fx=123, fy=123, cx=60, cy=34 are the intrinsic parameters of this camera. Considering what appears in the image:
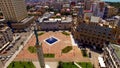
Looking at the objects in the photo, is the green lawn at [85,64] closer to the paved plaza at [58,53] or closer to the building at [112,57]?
the paved plaza at [58,53]

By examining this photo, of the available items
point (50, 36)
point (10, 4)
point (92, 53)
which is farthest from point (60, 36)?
point (10, 4)

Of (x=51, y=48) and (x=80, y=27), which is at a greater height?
(x=80, y=27)

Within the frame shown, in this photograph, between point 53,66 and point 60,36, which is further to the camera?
point 60,36

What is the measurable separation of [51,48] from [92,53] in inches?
1023

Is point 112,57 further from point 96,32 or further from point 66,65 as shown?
point 96,32

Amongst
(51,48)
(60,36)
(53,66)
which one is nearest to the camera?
(53,66)

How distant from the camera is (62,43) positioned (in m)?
86.4

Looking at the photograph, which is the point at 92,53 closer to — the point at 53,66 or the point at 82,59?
the point at 82,59

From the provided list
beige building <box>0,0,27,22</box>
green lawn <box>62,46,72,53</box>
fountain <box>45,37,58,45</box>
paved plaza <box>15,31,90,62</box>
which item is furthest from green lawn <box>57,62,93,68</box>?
beige building <box>0,0,27,22</box>

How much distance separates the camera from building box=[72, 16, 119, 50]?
71.3 meters

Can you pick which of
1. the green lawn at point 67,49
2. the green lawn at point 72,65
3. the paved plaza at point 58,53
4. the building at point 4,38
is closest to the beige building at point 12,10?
the building at point 4,38

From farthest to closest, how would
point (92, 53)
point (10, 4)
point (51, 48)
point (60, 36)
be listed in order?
point (10, 4), point (60, 36), point (51, 48), point (92, 53)

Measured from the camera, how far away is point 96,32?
76562 mm

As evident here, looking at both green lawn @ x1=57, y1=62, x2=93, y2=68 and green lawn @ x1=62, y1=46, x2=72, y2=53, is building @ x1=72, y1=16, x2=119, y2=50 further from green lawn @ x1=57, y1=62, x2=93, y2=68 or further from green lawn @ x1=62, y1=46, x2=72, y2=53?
green lawn @ x1=57, y1=62, x2=93, y2=68
